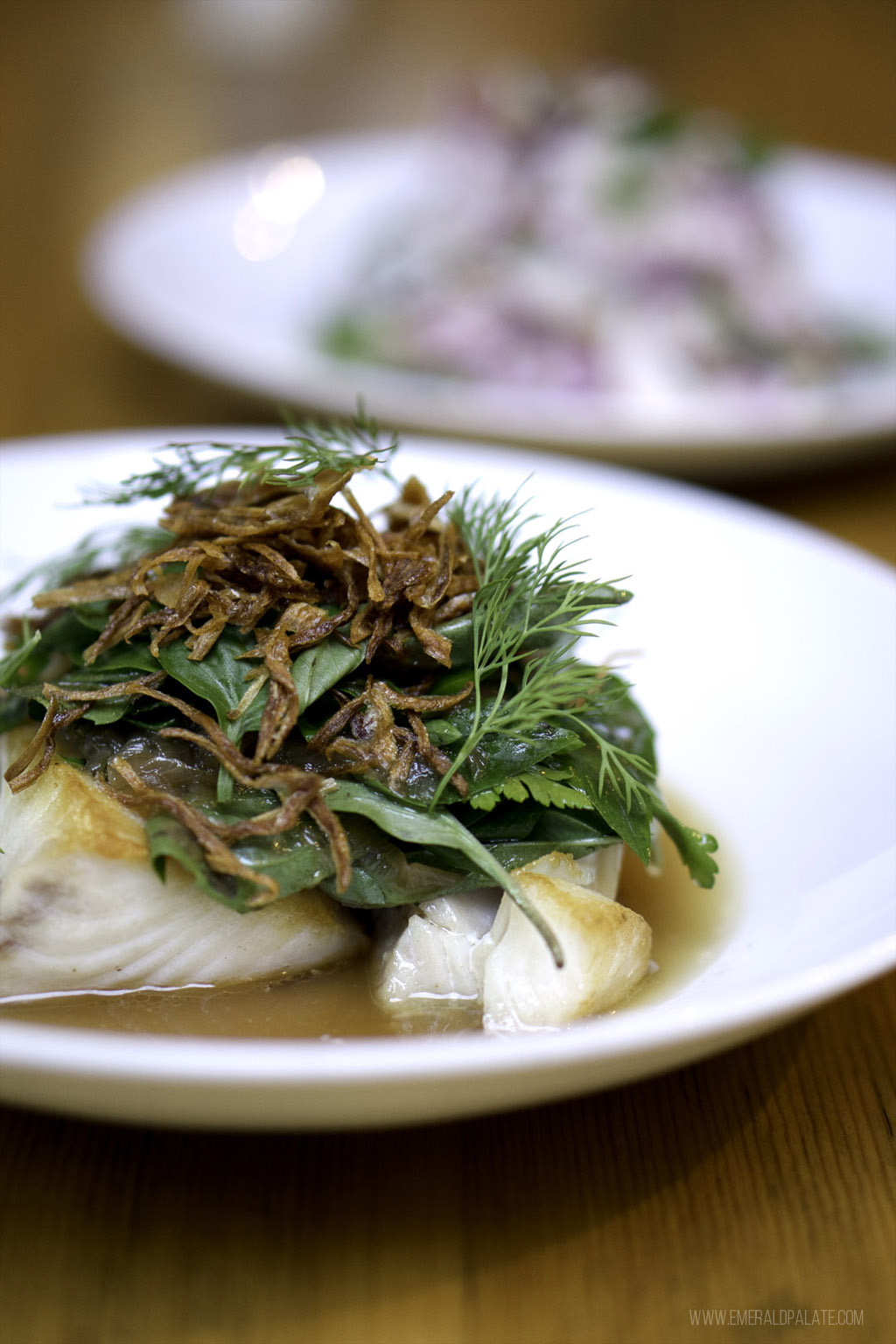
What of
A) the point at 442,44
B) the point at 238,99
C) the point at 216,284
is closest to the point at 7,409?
the point at 216,284

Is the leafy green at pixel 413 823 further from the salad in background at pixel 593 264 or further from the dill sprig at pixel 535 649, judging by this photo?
the salad in background at pixel 593 264

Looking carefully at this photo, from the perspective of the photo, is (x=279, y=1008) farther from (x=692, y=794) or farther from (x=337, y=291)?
(x=337, y=291)

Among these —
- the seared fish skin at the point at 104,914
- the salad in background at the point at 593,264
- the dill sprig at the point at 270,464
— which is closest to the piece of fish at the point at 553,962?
the seared fish skin at the point at 104,914

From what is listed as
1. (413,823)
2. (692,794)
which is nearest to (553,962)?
(413,823)

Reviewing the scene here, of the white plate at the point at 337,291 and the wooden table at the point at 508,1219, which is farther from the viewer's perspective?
the white plate at the point at 337,291

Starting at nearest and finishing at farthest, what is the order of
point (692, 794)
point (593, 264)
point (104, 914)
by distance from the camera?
point (104, 914) < point (692, 794) < point (593, 264)

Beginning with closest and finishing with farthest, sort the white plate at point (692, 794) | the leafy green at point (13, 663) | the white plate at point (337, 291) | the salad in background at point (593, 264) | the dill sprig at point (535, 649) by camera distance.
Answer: the white plate at point (692, 794)
the dill sprig at point (535, 649)
the leafy green at point (13, 663)
the white plate at point (337, 291)
the salad in background at point (593, 264)

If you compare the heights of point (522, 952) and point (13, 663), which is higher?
point (13, 663)
